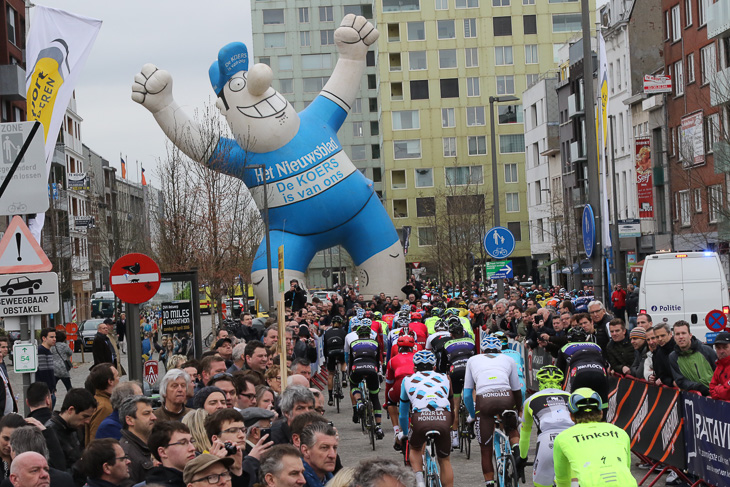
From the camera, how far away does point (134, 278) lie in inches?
567

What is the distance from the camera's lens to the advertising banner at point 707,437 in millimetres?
11344

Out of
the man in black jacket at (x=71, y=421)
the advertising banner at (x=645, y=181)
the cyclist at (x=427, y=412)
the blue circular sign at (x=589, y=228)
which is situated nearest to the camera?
the man in black jacket at (x=71, y=421)

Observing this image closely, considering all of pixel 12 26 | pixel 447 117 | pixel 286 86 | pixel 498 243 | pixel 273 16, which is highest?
pixel 273 16

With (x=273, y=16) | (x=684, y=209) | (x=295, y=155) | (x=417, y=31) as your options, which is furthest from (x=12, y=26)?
(x=273, y=16)

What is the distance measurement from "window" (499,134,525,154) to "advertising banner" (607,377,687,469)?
79.4 metres

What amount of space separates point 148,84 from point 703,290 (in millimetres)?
14613

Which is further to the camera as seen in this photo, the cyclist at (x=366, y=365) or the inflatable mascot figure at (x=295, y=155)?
the inflatable mascot figure at (x=295, y=155)

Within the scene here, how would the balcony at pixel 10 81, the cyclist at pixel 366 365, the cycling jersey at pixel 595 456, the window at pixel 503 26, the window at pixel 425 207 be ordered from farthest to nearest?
the window at pixel 503 26
the window at pixel 425 207
the balcony at pixel 10 81
the cyclist at pixel 366 365
the cycling jersey at pixel 595 456

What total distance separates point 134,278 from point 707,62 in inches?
1545

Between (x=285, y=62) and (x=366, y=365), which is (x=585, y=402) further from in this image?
(x=285, y=62)

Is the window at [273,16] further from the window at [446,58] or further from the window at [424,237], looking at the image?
the window at [424,237]

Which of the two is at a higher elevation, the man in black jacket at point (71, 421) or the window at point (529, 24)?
the window at point (529, 24)

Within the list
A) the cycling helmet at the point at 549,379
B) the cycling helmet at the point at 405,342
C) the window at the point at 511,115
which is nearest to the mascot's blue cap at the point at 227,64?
the cycling helmet at the point at 405,342

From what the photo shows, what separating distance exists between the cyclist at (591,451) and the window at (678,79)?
46967mm
